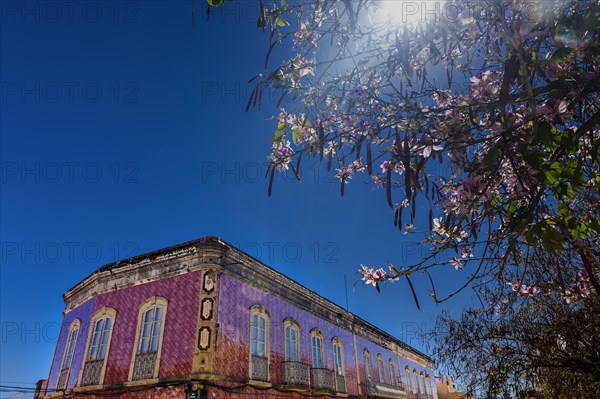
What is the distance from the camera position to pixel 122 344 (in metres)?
11.6

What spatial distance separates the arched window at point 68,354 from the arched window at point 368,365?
1285cm

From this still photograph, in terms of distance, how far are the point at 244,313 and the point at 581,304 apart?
9.07 meters

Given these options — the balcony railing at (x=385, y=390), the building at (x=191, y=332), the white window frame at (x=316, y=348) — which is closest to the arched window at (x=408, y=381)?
the balcony railing at (x=385, y=390)

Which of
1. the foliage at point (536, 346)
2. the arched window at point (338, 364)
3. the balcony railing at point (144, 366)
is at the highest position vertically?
the arched window at point (338, 364)

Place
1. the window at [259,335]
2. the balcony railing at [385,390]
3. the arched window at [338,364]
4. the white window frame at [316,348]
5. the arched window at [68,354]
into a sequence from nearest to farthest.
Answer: the window at [259,335] < the arched window at [68,354] < the white window frame at [316,348] < the arched window at [338,364] < the balcony railing at [385,390]

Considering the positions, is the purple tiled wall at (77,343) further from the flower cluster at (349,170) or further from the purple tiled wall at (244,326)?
the flower cluster at (349,170)

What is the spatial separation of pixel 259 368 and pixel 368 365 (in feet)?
32.4

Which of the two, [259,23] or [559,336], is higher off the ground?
[259,23]

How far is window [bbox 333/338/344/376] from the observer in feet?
54.8

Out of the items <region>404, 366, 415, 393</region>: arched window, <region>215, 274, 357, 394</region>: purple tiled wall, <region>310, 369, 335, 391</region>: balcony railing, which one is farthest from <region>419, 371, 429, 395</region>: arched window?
<region>310, 369, 335, 391</region>: balcony railing

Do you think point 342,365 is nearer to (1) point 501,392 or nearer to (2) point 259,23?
(1) point 501,392

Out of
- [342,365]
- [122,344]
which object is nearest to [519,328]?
[122,344]

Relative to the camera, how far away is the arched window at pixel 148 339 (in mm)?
10734

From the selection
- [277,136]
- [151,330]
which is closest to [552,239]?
[277,136]
